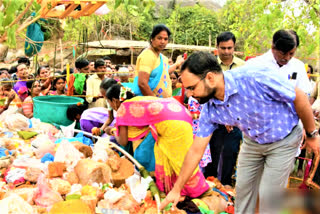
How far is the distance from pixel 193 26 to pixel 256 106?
15649mm

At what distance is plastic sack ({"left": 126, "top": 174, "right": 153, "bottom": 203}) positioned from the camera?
295 centimetres

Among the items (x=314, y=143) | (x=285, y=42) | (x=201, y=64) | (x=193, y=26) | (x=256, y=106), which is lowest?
(x=314, y=143)

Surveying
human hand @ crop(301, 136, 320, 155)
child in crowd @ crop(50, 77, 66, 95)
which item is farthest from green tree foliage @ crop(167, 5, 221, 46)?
human hand @ crop(301, 136, 320, 155)

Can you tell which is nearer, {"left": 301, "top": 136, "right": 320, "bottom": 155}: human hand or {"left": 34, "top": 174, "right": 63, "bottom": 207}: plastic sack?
{"left": 301, "top": 136, "right": 320, "bottom": 155}: human hand

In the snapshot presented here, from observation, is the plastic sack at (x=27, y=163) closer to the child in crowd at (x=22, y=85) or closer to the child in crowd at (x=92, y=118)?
the child in crowd at (x=92, y=118)

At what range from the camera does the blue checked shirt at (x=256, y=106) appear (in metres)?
1.92

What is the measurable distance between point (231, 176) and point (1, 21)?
2893 mm

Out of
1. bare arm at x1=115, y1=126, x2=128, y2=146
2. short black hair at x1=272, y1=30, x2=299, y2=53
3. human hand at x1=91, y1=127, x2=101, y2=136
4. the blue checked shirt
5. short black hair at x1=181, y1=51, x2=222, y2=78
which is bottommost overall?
human hand at x1=91, y1=127, x2=101, y2=136

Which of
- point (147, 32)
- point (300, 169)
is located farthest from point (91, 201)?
point (147, 32)

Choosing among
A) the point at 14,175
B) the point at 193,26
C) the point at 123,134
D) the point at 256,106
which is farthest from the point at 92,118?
the point at 193,26

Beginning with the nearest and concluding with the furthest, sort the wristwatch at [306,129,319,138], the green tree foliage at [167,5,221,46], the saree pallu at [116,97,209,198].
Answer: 1. the wristwatch at [306,129,319,138]
2. the saree pallu at [116,97,209,198]
3. the green tree foliage at [167,5,221,46]

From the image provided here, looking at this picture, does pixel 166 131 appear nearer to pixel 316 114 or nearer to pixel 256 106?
pixel 256 106

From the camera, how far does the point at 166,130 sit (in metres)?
2.96

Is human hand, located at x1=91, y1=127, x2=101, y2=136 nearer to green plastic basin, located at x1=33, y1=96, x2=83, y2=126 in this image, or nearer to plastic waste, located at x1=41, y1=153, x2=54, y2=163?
plastic waste, located at x1=41, y1=153, x2=54, y2=163
